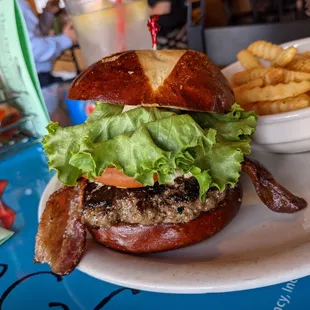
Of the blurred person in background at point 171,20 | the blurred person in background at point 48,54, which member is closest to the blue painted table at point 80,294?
the blurred person in background at point 48,54

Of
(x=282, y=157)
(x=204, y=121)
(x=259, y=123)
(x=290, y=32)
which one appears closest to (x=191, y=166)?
(x=204, y=121)

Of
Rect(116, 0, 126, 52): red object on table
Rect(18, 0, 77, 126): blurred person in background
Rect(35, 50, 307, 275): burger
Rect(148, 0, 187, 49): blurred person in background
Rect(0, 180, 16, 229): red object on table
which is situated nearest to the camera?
Rect(35, 50, 307, 275): burger

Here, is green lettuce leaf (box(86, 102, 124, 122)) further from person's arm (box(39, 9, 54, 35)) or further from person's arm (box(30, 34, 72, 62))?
person's arm (box(39, 9, 54, 35))

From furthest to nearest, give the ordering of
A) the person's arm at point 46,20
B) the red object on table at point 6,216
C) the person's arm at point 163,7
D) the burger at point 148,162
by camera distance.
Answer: the person's arm at point 163,7 → the person's arm at point 46,20 → the red object on table at point 6,216 → the burger at point 148,162

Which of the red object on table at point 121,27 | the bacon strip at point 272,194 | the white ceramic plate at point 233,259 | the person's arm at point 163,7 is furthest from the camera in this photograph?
the person's arm at point 163,7

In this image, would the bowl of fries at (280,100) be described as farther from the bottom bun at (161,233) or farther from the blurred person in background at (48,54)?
the blurred person in background at (48,54)

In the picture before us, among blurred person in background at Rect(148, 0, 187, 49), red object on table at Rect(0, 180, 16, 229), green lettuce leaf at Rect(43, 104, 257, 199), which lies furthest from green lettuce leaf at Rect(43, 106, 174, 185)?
blurred person in background at Rect(148, 0, 187, 49)
